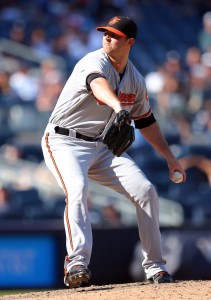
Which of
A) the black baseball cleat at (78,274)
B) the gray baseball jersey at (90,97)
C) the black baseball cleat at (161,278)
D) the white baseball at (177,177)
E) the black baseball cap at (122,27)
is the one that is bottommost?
the black baseball cleat at (161,278)

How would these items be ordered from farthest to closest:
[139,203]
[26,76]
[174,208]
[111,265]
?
[26,76] < [174,208] < [111,265] < [139,203]

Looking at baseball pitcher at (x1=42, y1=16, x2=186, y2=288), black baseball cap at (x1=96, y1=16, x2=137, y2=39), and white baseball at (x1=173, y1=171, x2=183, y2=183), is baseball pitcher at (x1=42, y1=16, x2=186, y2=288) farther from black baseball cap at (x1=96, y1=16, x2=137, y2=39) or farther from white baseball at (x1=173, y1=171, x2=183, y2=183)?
white baseball at (x1=173, y1=171, x2=183, y2=183)

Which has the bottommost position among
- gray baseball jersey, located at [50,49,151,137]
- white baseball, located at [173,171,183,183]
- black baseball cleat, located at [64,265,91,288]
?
black baseball cleat, located at [64,265,91,288]

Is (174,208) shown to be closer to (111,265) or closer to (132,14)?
(111,265)

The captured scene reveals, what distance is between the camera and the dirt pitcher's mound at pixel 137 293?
14.7 ft

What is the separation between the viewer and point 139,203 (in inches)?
195

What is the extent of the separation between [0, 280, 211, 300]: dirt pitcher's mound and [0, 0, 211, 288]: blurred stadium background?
3151 mm

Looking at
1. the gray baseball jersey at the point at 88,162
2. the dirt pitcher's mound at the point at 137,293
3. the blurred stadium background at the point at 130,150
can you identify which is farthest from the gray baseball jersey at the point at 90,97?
the blurred stadium background at the point at 130,150

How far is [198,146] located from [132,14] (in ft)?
15.8

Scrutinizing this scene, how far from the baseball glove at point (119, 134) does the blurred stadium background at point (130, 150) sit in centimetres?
367

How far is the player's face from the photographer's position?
15.7ft

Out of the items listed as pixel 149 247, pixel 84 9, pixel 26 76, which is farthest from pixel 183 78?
pixel 149 247

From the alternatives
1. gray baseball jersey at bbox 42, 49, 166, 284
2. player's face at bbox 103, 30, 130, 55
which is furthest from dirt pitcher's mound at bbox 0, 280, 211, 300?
player's face at bbox 103, 30, 130, 55

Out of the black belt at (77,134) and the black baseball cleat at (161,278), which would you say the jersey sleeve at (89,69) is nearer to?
the black belt at (77,134)
